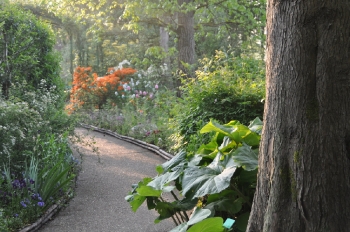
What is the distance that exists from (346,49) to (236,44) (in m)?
24.1

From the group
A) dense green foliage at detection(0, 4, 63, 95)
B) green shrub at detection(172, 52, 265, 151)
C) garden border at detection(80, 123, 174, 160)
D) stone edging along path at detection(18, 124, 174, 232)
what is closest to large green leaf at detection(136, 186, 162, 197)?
stone edging along path at detection(18, 124, 174, 232)

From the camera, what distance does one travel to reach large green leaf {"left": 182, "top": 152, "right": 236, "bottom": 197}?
3.17 meters

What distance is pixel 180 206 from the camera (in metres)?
3.59

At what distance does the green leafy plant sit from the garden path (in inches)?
46.8

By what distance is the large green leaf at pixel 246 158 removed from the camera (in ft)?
10.9

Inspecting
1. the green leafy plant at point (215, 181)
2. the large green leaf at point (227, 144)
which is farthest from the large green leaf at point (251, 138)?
the large green leaf at point (227, 144)

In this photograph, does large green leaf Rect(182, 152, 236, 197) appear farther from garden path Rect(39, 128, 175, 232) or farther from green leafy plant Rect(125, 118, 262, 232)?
garden path Rect(39, 128, 175, 232)

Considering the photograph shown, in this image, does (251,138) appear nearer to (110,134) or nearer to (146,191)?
(146,191)

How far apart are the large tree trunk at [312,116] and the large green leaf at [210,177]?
22.2 inches

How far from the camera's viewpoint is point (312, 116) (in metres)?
2.54

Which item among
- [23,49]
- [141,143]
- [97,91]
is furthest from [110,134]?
[23,49]

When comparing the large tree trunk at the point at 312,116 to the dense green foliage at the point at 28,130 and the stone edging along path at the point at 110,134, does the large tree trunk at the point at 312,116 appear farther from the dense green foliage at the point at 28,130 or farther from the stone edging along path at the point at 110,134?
the stone edging along path at the point at 110,134

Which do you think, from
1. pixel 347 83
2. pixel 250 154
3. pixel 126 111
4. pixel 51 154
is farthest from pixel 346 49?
pixel 126 111

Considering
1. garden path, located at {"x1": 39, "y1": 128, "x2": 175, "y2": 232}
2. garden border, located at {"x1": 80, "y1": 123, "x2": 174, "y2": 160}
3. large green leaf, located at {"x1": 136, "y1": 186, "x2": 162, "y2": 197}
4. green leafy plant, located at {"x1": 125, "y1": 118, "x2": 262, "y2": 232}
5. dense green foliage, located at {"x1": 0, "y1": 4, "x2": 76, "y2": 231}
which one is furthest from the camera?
garden border, located at {"x1": 80, "y1": 123, "x2": 174, "y2": 160}
